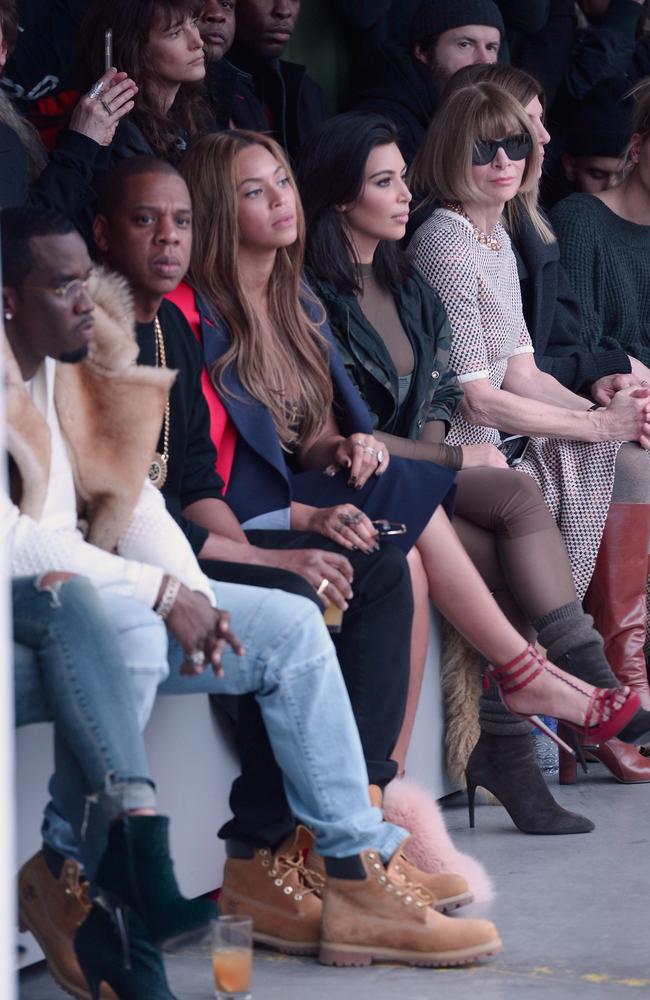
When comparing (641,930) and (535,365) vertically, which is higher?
(535,365)

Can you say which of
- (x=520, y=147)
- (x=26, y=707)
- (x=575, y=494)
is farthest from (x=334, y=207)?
(x=26, y=707)

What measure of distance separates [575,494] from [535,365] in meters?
0.40

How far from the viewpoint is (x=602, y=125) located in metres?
4.66

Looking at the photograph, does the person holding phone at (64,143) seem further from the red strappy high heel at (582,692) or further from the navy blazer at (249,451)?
the red strappy high heel at (582,692)

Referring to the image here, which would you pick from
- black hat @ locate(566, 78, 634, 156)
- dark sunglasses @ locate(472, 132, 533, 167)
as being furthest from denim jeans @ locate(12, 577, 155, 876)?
black hat @ locate(566, 78, 634, 156)

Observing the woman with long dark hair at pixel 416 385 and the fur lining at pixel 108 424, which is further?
the woman with long dark hair at pixel 416 385

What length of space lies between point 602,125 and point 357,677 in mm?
2631

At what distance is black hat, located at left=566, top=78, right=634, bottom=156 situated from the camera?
4625mm

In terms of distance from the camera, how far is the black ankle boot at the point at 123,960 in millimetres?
1936

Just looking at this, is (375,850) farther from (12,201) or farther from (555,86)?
(555,86)

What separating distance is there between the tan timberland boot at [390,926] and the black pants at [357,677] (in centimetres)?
17

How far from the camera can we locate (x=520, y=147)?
3.75 meters

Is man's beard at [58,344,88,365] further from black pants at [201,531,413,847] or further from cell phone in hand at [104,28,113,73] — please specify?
cell phone in hand at [104,28,113,73]

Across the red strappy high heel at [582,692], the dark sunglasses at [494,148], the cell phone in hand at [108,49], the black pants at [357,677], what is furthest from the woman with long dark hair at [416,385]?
the black pants at [357,677]
